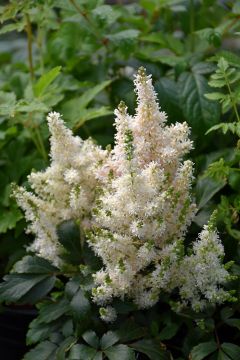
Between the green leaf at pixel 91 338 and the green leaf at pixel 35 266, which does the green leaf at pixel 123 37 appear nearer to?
the green leaf at pixel 35 266

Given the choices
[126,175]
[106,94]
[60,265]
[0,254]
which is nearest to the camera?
[126,175]

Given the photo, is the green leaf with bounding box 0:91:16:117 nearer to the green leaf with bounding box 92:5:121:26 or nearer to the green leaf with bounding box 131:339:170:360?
the green leaf with bounding box 92:5:121:26

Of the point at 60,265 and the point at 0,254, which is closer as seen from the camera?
the point at 60,265

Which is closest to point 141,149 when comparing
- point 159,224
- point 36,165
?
point 159,224

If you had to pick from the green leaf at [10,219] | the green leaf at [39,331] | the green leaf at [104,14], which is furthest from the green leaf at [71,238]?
the green leaf at [104,14]

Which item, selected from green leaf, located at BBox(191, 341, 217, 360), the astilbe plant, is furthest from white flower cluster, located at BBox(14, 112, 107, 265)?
green leaf, located at BBox(191, 341, 217, 360)

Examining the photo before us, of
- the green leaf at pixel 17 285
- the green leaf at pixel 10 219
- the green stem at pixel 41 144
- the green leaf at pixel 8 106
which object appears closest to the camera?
the green leaf at pixel 17 285

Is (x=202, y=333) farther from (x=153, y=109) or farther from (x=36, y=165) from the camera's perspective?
(x=36, y=165)
